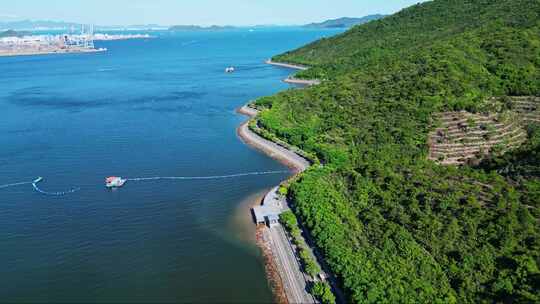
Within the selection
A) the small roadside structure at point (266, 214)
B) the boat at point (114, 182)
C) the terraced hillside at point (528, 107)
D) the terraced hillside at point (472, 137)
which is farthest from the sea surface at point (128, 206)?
the terraced hillside at point (528, 107)

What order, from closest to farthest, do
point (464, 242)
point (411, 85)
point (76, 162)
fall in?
point (464, 242) < point (76, 162) < point (411, 85)

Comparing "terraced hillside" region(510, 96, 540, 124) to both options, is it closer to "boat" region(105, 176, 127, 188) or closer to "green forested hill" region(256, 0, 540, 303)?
"green forested hill" region(256, 0, 540, 303)

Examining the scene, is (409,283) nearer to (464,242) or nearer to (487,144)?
(464,242)

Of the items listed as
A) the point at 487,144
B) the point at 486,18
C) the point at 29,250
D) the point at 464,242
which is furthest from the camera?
the point at 486,18

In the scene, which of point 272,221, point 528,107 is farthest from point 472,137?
point 272,221

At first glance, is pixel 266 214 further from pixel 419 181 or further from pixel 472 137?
pixel 472 137

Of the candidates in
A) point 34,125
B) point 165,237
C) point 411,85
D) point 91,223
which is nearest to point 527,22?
point 411,85
